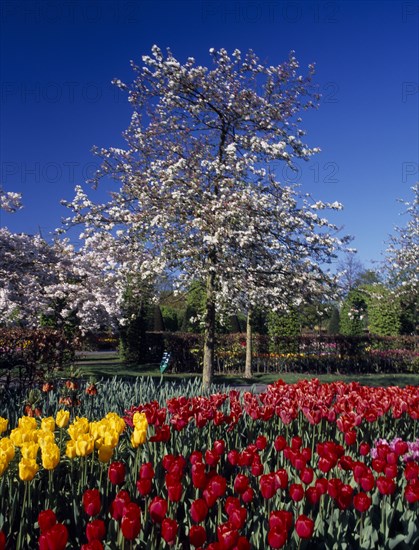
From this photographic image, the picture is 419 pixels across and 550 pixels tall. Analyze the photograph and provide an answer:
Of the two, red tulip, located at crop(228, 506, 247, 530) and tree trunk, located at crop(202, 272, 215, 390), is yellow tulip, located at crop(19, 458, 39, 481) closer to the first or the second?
red tulip, located at crop(228, 506, 247, 530)

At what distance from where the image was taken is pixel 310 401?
457 centimetres

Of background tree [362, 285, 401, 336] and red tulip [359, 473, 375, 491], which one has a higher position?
background tree [362, 285, 401, 336]

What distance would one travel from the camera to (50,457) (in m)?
2.86

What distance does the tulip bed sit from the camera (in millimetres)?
2277

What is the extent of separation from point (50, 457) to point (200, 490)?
0.89 metres

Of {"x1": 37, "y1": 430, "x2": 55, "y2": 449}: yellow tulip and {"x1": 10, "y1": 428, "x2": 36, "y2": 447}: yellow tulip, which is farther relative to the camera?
{"x1": 10, "y1": 428, "x2": 36, "y2": 447}: yellow tulip

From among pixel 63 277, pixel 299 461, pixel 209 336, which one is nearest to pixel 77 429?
pixel 299 461

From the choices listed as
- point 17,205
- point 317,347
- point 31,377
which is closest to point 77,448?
point 31,377

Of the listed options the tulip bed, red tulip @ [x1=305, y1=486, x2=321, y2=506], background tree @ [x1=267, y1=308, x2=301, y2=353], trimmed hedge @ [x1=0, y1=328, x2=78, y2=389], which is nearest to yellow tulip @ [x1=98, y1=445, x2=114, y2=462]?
the tulip bed

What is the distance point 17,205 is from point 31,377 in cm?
735

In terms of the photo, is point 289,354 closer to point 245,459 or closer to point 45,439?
point 245,459

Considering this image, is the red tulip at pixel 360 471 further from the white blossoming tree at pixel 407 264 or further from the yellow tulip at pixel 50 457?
the white blossoming tree at pixel 407 264

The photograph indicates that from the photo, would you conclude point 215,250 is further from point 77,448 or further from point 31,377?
point 77,448

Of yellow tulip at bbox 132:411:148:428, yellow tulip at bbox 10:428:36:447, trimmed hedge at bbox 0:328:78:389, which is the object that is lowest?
yellow tulip at bbox 10:428:36:447
